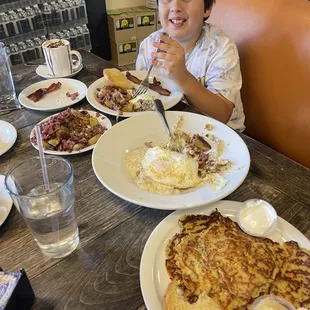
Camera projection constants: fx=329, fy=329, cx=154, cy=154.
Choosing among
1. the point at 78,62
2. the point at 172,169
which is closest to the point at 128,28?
the point at 78,62

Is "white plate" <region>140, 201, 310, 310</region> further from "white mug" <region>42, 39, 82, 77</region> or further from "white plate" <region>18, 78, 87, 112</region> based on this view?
"white mug" <region>42, 39, 82, 77</region>

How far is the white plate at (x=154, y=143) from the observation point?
866 millimetres

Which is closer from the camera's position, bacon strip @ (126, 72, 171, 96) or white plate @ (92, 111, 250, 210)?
white plate @ (92, 111, 250, 210)

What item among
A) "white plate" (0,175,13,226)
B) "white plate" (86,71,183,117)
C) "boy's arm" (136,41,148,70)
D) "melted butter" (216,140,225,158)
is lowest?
"boy's arm" (136,41,148,70)

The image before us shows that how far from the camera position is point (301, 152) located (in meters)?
1.47

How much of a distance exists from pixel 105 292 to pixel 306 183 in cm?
64

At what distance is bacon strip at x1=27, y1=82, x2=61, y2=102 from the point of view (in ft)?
4.58

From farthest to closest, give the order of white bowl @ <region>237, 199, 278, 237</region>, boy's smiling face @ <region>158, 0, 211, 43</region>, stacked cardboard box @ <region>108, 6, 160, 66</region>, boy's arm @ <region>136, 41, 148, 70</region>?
1. stacked cardboard box @ <region>108, 6, 160, 66</region>
2. boy's arm @ <region>136, 41, 148, 70</region>
3. boy's smiling face @ <region>158, 0, 211, 43</region>
4. white bowl @ <region>237, 199, 278, 237</region>

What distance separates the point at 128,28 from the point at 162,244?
344cm

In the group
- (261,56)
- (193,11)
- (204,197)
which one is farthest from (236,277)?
(193,11)

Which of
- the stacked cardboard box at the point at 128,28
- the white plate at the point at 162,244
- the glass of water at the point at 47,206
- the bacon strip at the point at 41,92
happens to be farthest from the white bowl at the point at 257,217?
the stacked cardboard box at the point at 128,28

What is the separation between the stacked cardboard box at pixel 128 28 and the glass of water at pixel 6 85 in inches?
99.2

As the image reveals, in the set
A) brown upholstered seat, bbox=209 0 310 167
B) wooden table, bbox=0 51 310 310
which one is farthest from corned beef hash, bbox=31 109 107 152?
brown upholstered seat, bbox=209 0 310 167

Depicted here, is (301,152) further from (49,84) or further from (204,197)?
(49,84)
